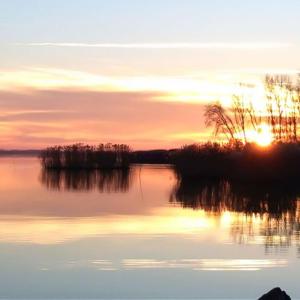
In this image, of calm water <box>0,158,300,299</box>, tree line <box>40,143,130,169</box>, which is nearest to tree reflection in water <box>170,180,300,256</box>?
calm water <box>0,158,300,299</box>

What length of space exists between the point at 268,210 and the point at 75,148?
25495 millimetres

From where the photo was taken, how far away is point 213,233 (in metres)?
13.8

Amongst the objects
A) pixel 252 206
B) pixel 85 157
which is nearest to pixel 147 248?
pixel 252 206

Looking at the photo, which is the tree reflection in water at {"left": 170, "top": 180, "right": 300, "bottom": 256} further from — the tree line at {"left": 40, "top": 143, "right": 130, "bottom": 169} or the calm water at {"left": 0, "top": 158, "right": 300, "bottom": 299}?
the tree line at {"left": 40, "top": 143, "right": 130, "bottom": 169}

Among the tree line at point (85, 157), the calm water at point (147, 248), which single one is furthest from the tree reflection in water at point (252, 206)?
the tree line at point (85, 157)

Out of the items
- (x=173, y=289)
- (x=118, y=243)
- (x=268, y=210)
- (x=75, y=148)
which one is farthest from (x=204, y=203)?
(x=75, y=148)

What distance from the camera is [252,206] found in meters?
20.5

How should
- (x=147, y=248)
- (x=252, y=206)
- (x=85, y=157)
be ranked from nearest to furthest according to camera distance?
(x=147, y=248) < (x=252, y=206) < (x=85, y=157)

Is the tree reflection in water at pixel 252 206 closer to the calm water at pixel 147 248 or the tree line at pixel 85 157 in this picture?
the calm water at pixel 147 248

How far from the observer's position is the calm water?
8.39 metres

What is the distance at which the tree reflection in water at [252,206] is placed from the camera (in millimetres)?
13416

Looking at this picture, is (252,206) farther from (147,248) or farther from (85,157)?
(85,157)

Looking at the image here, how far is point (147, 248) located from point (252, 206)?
947 centimetres

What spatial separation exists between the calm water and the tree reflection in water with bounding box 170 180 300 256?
0.09ft
